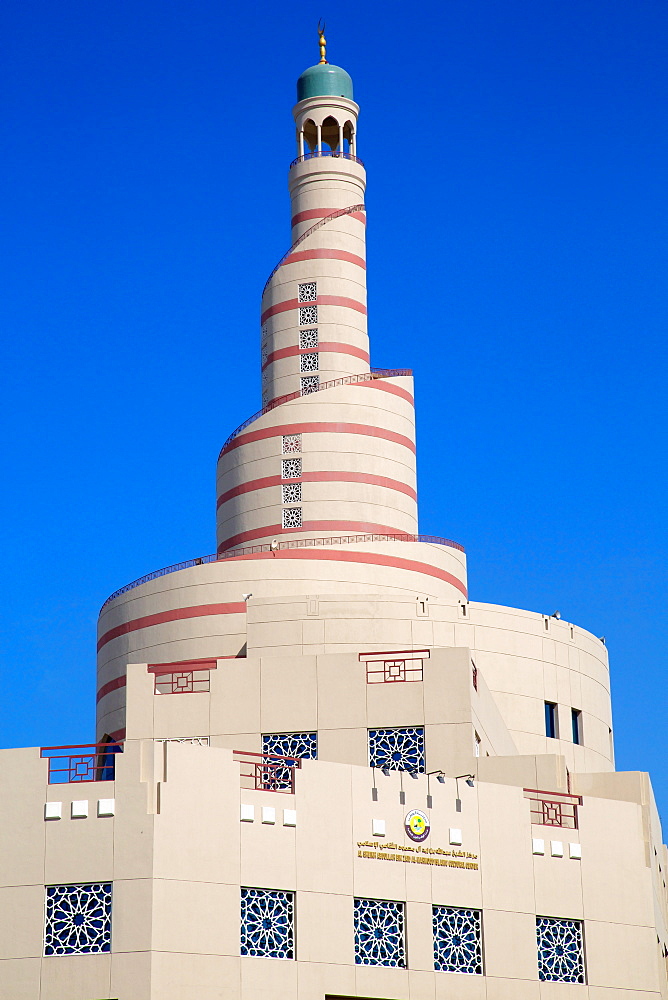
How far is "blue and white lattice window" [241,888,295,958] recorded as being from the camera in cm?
3434


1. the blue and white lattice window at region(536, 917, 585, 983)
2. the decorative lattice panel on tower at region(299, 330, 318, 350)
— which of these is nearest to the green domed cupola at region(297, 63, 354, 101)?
the decorative lattice panel on tower at region(299, 330, 318, 350)

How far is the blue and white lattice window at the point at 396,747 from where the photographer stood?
139 ft

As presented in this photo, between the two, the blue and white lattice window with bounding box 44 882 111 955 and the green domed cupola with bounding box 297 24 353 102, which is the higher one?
the green domed cupola with bounding box 297 24 353 102

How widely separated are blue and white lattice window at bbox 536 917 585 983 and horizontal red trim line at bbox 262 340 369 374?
27914 mm

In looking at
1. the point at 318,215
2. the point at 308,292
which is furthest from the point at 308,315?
the point at 318,215

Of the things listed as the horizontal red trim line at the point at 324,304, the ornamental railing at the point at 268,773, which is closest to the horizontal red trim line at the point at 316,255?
the horizontal red trim line at the point at 324,304

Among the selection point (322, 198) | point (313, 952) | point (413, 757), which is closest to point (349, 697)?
point (413, 757)

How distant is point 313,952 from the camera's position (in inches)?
1369

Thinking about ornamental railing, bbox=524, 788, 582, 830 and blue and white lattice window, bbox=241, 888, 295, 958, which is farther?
ornamental railing, bbox=524, 788, 582, 830

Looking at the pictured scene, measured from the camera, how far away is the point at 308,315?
6103 cm

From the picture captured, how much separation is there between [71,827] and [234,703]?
9.79 m

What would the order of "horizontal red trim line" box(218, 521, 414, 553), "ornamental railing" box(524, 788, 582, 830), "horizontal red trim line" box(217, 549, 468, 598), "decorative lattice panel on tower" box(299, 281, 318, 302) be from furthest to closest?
"decorative lattice panel on tower" box(299, 281, 318, 302), "horizontal red trim line" box(218, 521, 414, 553), "horizontal red trim line" box(217, 549, 468, 598), "ornamental railing" box(524, 788, 582, 830)

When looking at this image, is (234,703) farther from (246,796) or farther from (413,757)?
(246,796)

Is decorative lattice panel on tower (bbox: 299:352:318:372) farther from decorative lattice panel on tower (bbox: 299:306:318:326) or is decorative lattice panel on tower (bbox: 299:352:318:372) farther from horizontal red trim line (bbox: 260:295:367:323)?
horizontal red trim line (bbox: 260:295:367:323)
